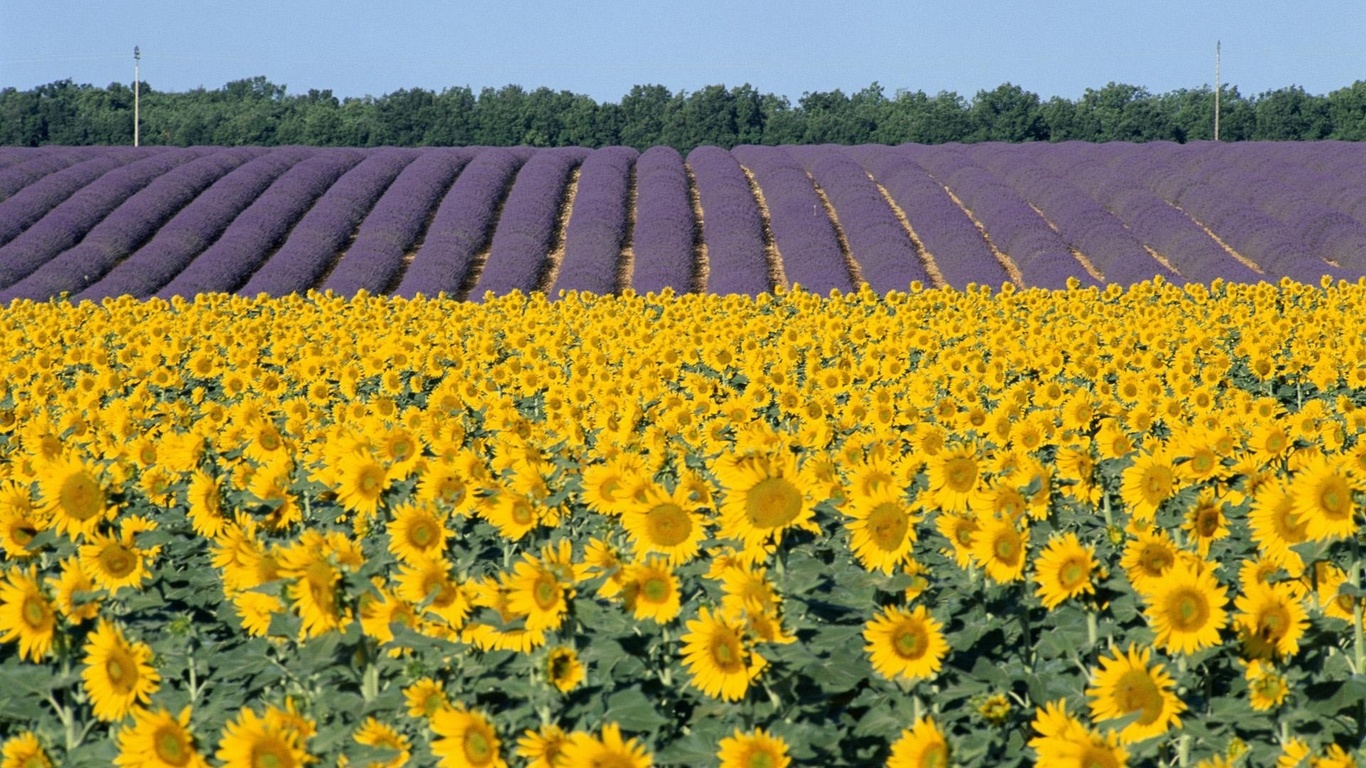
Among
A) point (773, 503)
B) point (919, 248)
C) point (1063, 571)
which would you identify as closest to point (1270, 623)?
point (1063, 571)

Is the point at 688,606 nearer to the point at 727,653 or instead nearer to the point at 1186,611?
the point at 727,653

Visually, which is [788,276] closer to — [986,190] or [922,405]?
[986,190]

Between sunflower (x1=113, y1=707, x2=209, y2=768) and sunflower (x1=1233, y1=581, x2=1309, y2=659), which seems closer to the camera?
sunflower (x1=113, y1=707, x2=209, y2=768)

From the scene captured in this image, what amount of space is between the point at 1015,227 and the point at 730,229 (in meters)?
6.16

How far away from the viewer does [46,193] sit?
3656 cm

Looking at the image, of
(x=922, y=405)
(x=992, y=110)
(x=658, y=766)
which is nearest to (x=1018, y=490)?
(x=658, y=766)

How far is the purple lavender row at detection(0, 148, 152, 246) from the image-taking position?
33781 mm

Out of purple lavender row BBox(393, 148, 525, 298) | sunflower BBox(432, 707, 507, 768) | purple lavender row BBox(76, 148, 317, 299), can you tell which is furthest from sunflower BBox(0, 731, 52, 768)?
purple lavender row BBox(76, 148, 317, 299)

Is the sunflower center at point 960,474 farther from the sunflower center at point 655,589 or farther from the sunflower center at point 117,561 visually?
the sunflower center at point 117,561

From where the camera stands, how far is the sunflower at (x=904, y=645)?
404 cm

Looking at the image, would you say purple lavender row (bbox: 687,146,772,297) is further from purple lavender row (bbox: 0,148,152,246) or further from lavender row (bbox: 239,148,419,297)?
purple lavender row (bbox: 0,148,152,246)

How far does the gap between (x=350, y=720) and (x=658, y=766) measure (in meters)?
0.85

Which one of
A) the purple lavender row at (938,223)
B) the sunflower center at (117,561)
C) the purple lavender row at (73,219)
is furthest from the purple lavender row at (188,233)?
the sunflower center at (117,561)

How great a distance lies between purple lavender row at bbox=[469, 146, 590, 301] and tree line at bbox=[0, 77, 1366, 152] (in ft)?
80.3
